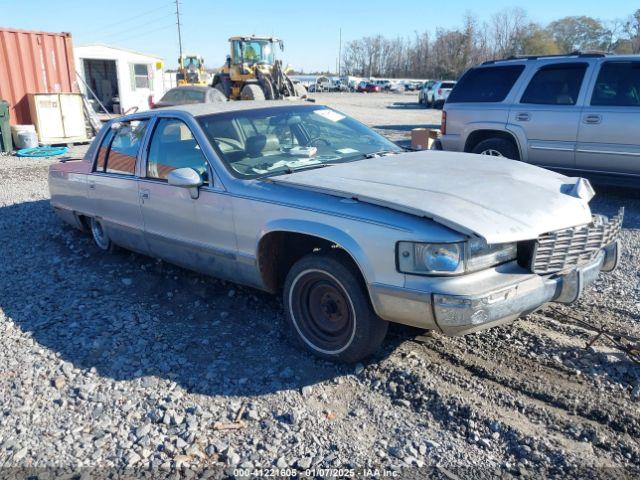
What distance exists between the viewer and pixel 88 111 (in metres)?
16.2

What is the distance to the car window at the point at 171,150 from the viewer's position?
448 centimetres

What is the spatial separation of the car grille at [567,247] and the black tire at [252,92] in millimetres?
19965

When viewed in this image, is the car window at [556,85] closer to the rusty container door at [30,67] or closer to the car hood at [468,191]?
the car hood at [468,191]

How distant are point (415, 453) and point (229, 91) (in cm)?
2400

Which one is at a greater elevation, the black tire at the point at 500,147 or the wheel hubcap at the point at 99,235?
the black tire at the point at 500,147

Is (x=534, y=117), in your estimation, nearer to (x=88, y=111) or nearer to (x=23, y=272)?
(x=23, y=272)

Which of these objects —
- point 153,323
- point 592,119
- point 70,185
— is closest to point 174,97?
point 70,185

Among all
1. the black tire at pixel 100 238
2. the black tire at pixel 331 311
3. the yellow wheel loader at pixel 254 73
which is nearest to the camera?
the black tire at pixel 331 311

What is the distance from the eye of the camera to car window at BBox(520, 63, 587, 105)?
756 centimetres

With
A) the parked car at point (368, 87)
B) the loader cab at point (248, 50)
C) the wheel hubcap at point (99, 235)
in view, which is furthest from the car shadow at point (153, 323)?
the parked car at point (368, 87)

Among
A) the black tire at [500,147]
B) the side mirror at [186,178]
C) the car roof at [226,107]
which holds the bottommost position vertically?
the black tire at [500,147]

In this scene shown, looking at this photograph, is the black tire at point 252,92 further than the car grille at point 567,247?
Yes

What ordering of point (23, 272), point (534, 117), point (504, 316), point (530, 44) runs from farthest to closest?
1. point (530, 44)
2. point (534, 117)
3. point (23, 272)
4. point (504, 316)

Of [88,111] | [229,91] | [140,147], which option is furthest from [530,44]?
[140,147]
